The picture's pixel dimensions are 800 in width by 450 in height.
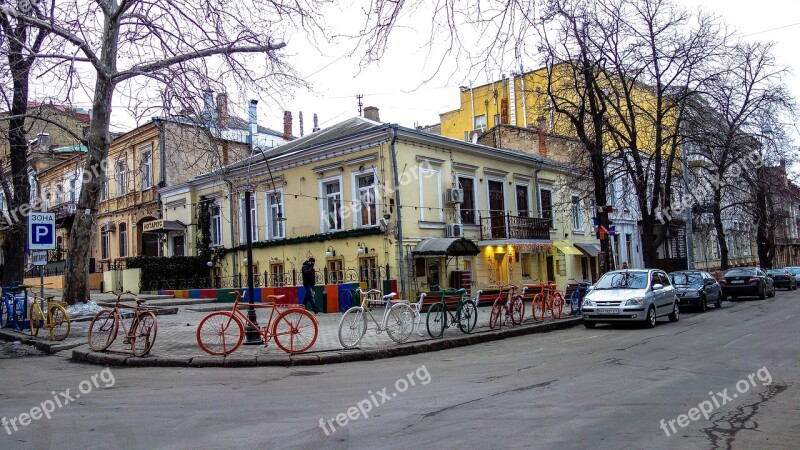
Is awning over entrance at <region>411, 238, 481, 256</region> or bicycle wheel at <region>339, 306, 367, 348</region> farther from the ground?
awning over entrance at <region>411, 238, 481, 256</region>

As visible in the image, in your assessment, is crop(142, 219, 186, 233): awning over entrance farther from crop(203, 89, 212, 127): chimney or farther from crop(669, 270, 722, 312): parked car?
crop(669, 270, 722, 312): parked car

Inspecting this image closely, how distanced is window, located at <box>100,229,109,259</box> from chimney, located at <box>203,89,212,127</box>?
2481 cm

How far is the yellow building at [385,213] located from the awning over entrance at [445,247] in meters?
0.05

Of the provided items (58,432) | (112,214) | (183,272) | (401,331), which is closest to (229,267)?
(183,272)

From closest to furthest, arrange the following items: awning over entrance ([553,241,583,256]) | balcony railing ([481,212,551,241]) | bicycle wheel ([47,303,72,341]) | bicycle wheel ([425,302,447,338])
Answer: bicycle wheel ([47,303,72,341]), bicycle wheel ([425,302,447,338]), balcony railing ([481,212,551,241]), awning over entrance ([553,241,583,256])

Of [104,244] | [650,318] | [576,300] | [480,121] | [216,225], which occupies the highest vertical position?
[480,121]

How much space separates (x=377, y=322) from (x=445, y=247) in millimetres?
10527

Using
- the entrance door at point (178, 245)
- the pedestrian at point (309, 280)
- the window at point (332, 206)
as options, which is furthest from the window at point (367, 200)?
the entrance door at point (178, 245)

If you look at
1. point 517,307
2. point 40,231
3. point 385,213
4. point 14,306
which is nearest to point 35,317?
point 14,306

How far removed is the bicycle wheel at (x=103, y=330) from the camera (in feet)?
37.2

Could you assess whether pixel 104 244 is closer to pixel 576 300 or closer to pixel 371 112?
pixel 371 112

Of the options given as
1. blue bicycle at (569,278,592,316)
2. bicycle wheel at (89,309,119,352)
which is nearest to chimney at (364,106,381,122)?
blue bicycle at (569,278,592,316)

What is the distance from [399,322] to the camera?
12.4 meters

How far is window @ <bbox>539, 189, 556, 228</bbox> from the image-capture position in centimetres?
3124
